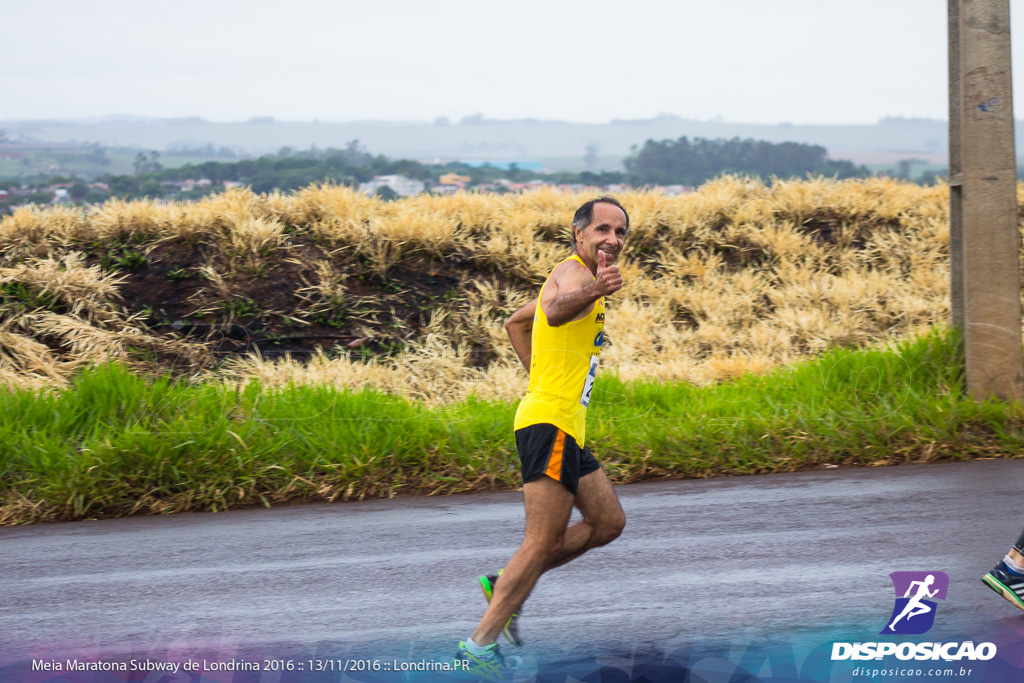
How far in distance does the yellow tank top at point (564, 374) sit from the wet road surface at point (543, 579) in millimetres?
1049

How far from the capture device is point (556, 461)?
3594 millimetres

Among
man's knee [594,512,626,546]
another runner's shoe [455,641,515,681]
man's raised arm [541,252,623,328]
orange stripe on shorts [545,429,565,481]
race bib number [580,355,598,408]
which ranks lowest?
another runner's shoe [455,641,515,681]

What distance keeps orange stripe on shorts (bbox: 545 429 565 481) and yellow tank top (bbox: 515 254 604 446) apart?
0.05 metres

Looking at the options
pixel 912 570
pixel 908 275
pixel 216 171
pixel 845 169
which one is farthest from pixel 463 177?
pixel 912 570

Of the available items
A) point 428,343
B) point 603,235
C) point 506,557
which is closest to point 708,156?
point 428,343

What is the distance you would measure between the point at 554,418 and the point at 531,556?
0.52m

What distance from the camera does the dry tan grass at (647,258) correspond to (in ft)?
33.9

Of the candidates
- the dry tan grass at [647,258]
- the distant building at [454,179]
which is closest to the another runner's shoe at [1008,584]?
the dry tan grass at [647,258]

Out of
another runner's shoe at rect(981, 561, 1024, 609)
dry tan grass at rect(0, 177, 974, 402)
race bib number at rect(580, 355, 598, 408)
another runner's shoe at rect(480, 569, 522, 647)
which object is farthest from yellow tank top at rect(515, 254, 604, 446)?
dry tan grass at rect(0, 177, 974, 402)

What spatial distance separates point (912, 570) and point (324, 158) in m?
16.8

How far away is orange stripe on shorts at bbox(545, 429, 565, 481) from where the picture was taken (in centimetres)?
359

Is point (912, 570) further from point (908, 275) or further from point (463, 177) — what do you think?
point (463, 177)

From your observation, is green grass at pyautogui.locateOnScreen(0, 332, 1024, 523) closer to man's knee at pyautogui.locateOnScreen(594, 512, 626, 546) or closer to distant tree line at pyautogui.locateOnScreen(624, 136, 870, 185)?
man's knee at pyautogui.locateOnScreen(594, 512, 626, 546)

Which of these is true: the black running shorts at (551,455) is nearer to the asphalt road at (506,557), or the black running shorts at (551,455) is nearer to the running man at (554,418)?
the running man at (554,418)
